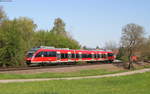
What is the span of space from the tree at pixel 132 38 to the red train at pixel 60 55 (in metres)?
12.2

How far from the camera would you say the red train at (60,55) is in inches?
1296

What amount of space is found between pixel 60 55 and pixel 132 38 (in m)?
31.6

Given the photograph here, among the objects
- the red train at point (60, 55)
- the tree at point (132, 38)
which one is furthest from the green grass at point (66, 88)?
the tree at point (132, 38)

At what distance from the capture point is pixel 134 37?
62406 mm

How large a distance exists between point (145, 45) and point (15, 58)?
39.1 m

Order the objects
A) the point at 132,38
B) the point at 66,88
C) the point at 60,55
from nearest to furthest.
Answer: the point at 66,88 < the point at 60,55 < the point at 132,38

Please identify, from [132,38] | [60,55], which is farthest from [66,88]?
[132,38]

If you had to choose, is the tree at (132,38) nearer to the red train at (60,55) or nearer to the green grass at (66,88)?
the red train at (60,55)

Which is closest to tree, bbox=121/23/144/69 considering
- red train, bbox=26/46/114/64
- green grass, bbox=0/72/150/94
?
red train, bbox=26/46/114/64

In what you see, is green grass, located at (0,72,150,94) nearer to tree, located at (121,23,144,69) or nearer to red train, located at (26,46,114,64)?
red train, located at (26,46,114,64)

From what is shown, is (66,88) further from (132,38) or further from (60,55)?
(132,38)

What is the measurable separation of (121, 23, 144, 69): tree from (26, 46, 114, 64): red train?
12212 millimetres

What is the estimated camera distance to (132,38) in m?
62.6

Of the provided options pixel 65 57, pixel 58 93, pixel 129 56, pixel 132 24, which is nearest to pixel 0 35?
pixel 65 57
